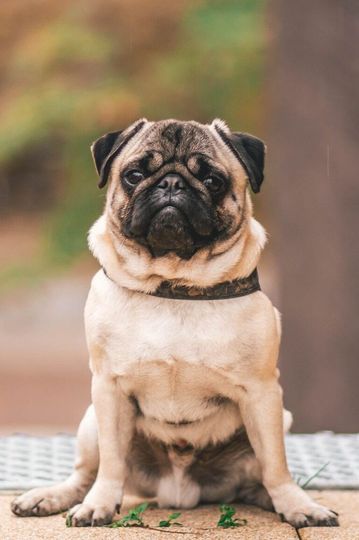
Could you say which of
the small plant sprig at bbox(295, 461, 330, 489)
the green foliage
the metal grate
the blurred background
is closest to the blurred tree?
the blurred background

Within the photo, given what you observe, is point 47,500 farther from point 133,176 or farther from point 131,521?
point 133,176

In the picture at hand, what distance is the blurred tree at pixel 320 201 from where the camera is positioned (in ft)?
18.8

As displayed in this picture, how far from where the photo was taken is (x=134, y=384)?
3008 mm

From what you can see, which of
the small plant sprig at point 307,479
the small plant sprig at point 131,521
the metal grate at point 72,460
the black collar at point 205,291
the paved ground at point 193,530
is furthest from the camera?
the metal grate at point 72,460

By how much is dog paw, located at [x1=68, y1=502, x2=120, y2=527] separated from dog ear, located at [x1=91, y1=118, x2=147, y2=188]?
988mm

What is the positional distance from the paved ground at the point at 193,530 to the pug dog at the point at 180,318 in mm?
63

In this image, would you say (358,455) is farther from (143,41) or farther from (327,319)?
(143,41)

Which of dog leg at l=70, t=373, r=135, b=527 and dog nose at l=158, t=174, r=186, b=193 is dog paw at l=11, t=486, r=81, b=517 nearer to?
dog leg at l=70, t=373, r=135, b=527

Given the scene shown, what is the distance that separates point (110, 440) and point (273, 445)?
50 cm

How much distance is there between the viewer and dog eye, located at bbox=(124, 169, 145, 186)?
3023 millimetres

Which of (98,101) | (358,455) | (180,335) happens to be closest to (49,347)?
(98,101)

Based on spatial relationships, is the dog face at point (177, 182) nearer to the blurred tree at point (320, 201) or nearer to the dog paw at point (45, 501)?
the dog paw at point (45, 501)

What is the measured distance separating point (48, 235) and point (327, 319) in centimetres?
518

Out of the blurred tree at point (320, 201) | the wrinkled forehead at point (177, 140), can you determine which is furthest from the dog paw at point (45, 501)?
the blurred tree at point (320, 201)
